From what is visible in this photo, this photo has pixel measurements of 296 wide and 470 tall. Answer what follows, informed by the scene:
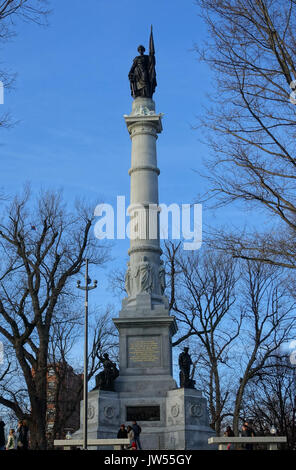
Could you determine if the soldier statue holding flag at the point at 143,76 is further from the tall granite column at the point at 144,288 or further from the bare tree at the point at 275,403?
the bare tree at the point at 275,403

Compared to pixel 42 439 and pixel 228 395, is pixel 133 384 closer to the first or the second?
pixel 42 439

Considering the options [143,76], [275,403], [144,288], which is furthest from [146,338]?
[275,403]

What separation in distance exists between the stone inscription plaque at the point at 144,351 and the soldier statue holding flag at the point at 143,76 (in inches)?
453

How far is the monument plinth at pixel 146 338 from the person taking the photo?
24.4 meters

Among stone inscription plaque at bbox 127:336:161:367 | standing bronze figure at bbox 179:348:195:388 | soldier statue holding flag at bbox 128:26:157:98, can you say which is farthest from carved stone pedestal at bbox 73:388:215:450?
soldier statue holding flag at bbox 128:26:157:98

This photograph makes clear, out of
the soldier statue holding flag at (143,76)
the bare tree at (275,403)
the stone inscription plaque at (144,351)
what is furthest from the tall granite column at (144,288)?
the bare tree at (275,403)

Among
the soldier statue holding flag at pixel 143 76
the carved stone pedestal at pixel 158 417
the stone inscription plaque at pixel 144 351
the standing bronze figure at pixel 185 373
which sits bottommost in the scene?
the carved stone pedestal at pixel 158 417

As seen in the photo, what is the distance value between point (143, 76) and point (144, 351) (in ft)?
42.3

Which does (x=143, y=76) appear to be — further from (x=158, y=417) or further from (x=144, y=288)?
(x=158, y=417)

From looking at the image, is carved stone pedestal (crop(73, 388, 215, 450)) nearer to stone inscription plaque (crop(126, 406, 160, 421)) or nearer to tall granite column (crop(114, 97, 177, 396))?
stone inscription plaque (crop(126, 406, 160, 421))

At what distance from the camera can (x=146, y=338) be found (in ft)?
87.7

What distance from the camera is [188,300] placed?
39.6 metres

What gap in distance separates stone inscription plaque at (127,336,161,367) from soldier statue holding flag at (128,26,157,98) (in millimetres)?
11518
